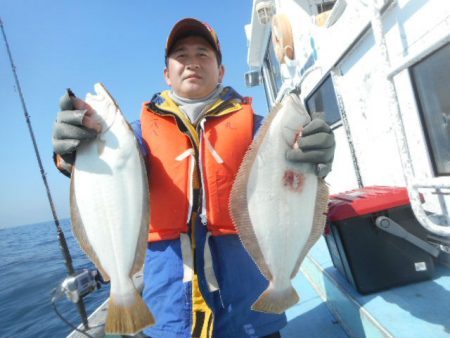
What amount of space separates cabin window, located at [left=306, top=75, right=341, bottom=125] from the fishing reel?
4.29m

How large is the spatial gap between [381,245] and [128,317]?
224 centimetres

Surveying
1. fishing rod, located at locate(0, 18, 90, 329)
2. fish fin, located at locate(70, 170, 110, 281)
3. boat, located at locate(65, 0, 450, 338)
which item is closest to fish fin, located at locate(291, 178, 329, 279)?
boat, located at locate(65, 0, 450, 338)

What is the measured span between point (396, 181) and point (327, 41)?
2.49 meters

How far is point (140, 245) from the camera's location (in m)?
1.83

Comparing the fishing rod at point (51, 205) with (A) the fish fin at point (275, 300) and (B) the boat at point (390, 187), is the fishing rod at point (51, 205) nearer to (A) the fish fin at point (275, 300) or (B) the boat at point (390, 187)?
(B) the boat at point (390, 187)

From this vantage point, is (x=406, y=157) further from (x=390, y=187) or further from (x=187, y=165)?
(x=187, y=165)

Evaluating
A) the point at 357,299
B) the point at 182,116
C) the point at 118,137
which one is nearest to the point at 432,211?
the point at 357,299

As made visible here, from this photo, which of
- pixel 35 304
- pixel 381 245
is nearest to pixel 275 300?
pixel 381 245

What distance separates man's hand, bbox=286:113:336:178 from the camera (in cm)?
182

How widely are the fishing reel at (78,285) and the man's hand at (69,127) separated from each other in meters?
1.43

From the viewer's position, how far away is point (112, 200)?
6.05 ft

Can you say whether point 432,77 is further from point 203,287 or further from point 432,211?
point 203,287

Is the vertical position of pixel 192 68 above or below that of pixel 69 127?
above

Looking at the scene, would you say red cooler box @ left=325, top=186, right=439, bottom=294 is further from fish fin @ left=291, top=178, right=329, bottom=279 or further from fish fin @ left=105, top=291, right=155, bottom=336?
fish fin @ left=105, top=291, right=155, bottom=336
